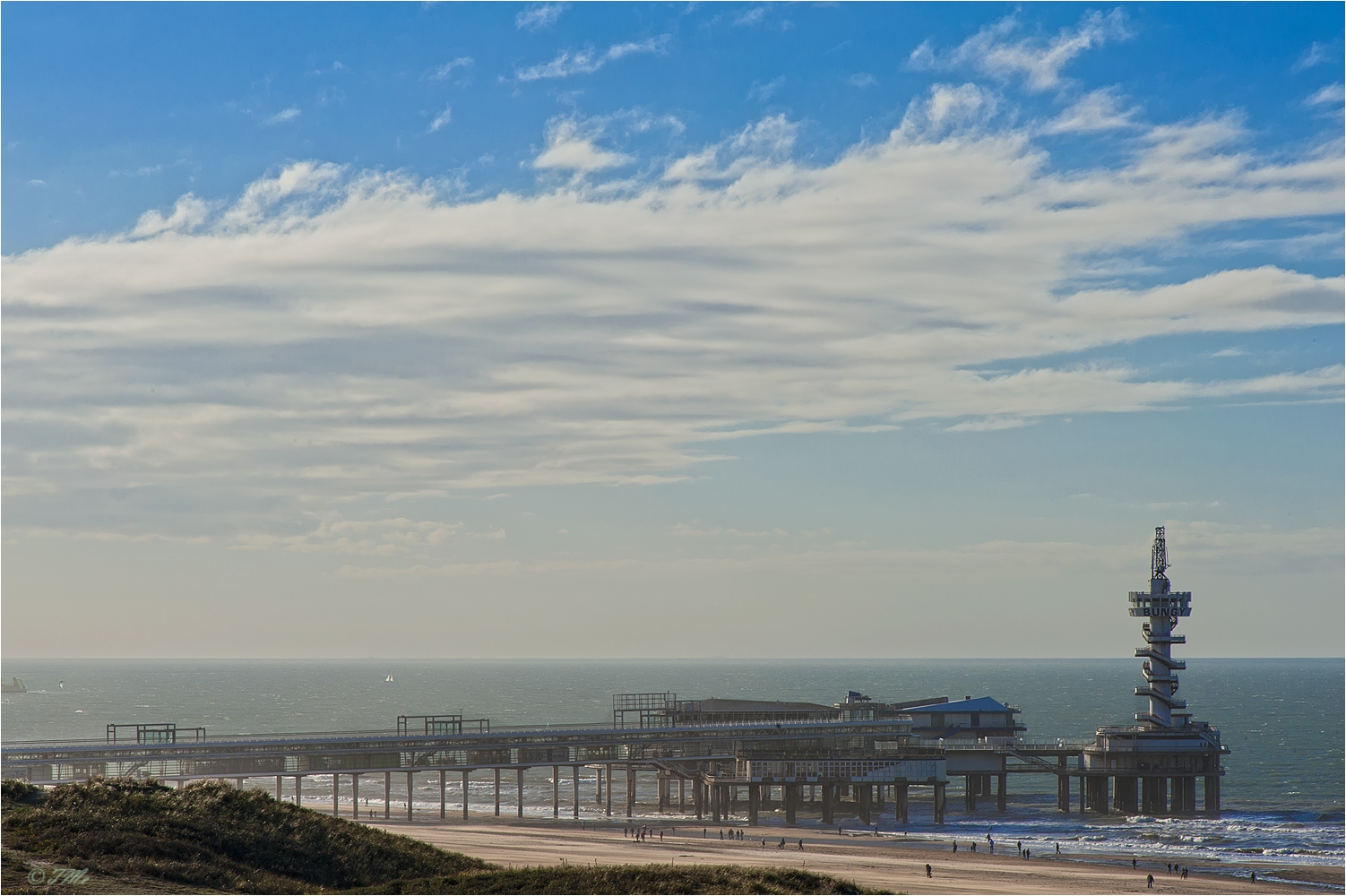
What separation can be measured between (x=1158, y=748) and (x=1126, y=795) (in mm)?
4044

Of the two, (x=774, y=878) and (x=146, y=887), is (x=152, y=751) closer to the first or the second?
(x=146, y=887)

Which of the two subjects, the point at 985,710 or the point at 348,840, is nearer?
the point at 348,840

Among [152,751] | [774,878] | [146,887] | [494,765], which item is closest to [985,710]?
[494,765]

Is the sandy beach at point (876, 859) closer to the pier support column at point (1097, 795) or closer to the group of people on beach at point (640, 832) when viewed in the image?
the group of people on beach at point (640, 832)

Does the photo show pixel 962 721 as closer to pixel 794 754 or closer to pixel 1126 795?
pixel 1126 795

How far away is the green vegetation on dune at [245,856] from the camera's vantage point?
3953 cm

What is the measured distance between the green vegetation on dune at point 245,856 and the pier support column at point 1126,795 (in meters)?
61.0

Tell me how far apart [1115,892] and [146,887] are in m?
42.0

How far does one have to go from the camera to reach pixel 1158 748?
95500 mm

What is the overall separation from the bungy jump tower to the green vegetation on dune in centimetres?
5999

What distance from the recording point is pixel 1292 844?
8162 cm

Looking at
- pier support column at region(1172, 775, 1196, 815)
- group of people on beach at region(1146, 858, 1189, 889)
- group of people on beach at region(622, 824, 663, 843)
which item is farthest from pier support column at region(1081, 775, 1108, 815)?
group of people on beach at region(622, 824, 663, 843)

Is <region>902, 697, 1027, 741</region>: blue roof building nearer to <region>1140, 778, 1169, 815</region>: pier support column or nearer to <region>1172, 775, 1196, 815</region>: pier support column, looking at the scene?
<region>1140, 778, 1169, 815</region>: pier support column

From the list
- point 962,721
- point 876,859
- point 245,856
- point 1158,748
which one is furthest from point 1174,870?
point 245,856
